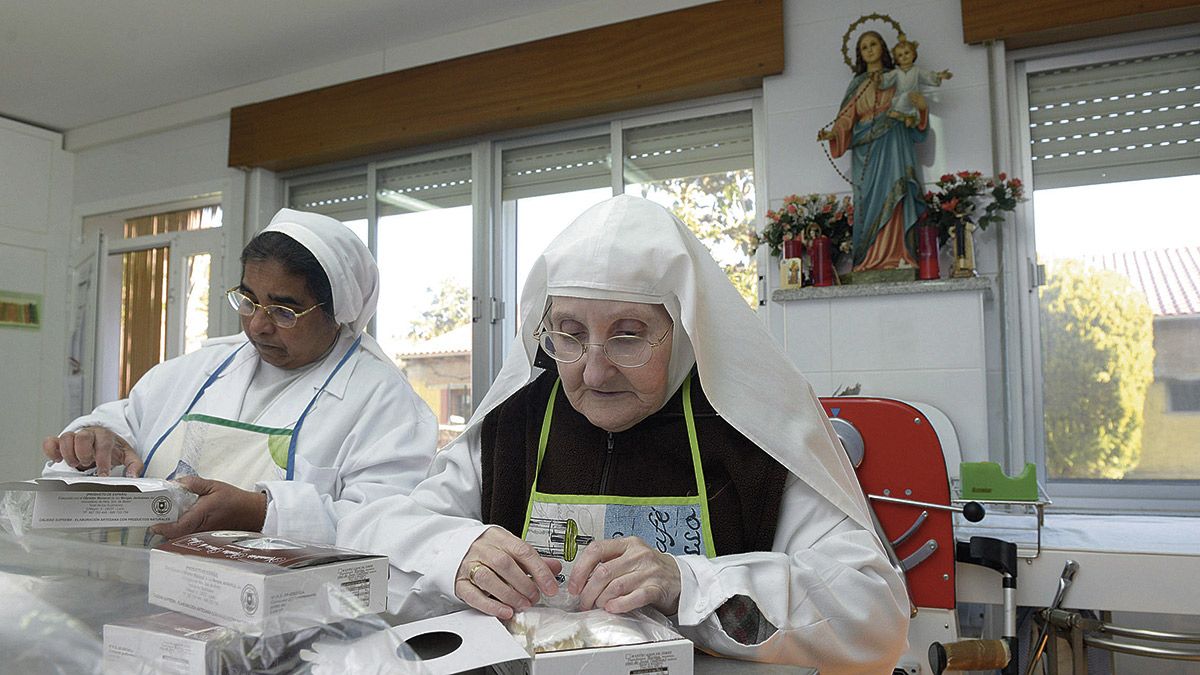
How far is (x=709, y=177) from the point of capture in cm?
472

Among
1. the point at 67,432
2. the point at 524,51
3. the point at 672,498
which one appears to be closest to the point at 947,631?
the point at 672,498

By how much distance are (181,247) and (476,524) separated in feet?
19.4

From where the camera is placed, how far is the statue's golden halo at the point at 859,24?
3877 millimetres

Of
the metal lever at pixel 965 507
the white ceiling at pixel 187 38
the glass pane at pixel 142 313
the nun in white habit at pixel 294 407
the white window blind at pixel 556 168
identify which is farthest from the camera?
the glass pane at pixel 142 313

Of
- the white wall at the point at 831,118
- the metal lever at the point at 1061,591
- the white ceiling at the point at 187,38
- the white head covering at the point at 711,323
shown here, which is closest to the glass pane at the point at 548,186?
the white wall at the point at 831,118

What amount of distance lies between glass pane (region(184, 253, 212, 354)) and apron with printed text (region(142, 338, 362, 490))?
467 centimetres

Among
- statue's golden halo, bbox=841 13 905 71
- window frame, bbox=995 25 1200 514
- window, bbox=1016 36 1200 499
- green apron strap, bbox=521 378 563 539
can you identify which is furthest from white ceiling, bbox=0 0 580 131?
green apron strap, bbox=521 378 563 539

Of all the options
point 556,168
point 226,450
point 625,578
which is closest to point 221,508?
point 226,450

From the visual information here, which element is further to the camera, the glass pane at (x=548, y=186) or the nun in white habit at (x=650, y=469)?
the glass pane at (x=548, y=186)

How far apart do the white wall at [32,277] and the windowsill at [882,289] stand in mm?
5906

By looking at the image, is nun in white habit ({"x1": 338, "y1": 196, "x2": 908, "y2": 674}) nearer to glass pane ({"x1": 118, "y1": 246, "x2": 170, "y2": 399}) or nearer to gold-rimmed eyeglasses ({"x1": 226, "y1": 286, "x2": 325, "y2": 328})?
gold-rimmed eyeglasses ({"x1": 226, "y1": 286, "x2": 325, "y2": 328})

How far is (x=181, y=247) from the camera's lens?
6453mm

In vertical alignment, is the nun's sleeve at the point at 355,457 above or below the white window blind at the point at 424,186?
below

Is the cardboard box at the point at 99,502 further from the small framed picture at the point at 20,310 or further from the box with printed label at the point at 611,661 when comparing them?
the small framed picture at the point at 20,310
